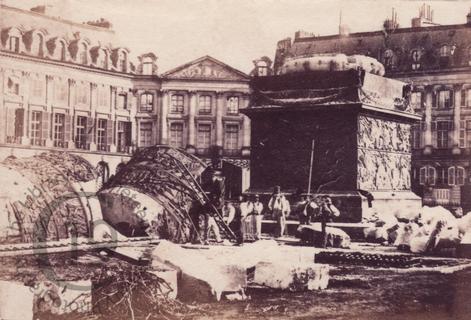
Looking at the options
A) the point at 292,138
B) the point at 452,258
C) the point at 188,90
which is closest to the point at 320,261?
the point at 452,258

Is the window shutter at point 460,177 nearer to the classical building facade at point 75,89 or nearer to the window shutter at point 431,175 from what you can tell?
the window shutter at point 431,175

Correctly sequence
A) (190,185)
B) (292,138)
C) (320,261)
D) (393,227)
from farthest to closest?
(292,138) < (393,227) < (190,185) < (320,261)

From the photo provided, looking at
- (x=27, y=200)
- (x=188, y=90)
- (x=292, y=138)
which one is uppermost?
(x=188, y=90)

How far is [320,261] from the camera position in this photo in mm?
6777

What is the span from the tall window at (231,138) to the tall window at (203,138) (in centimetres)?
55

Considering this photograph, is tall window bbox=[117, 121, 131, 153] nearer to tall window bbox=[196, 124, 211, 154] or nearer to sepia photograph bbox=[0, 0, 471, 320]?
sepia photograph bbox=[0, 0, 471, 320]

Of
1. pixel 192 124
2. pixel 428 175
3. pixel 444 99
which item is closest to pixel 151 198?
pixel 192 124

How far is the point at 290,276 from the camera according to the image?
5.27 m

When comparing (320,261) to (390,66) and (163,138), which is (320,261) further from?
(390,66)

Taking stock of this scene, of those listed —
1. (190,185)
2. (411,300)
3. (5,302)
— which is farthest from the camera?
(190,185)

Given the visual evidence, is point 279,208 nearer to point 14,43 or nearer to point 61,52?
point 61,52

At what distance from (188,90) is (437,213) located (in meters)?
9.78

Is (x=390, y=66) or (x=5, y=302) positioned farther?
(x=390, y=66)

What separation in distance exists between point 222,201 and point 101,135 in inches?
150
